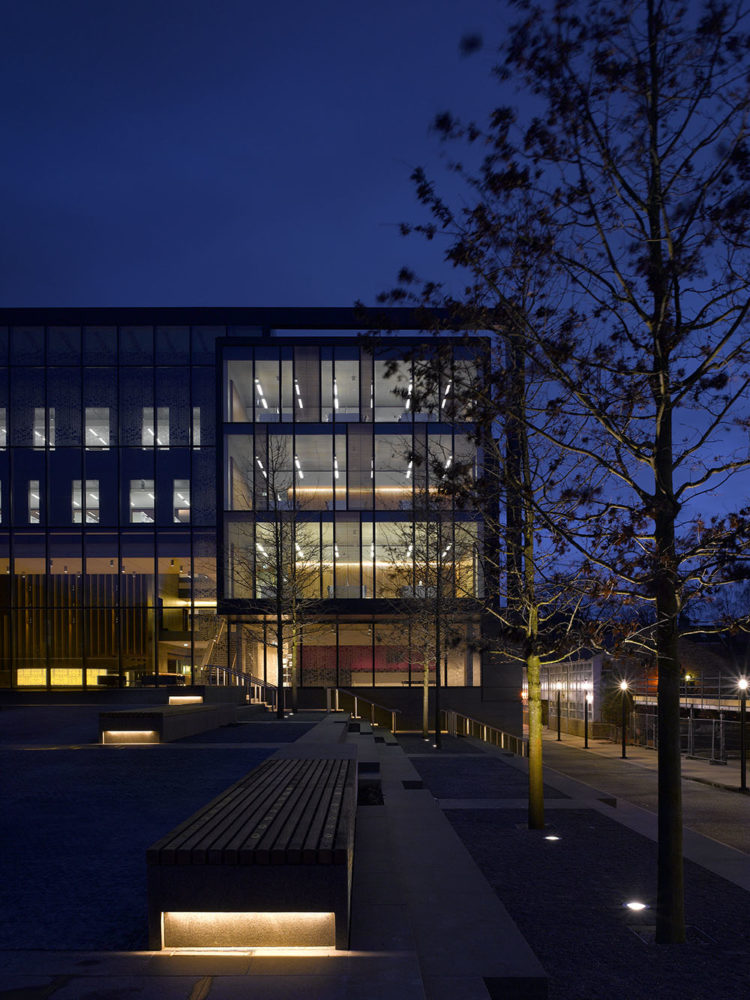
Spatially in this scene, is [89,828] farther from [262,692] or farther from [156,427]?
[156,427]

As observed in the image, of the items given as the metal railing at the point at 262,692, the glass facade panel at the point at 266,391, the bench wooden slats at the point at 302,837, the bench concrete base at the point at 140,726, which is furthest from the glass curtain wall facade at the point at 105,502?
the bench wooden slats at the point at 302,837

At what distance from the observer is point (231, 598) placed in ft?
127

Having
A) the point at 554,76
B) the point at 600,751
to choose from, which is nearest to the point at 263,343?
the point at 600,751

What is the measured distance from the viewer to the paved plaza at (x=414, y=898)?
5.16m

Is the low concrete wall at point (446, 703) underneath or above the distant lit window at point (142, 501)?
underneath

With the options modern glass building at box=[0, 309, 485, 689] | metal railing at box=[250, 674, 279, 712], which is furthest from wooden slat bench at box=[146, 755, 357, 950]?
modern glass building at box=[0, 309, 485, 689]

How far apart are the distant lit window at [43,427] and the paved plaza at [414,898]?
27903mm

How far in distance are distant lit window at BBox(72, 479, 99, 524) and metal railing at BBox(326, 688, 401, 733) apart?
1484 cm

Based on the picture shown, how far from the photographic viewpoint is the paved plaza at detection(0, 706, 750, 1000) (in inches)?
203

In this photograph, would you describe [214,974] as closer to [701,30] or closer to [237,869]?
[237,869]

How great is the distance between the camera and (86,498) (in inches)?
1618

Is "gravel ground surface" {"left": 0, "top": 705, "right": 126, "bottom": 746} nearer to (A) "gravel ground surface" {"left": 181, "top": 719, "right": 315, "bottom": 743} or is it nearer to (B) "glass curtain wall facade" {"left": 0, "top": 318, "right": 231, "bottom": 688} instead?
(A) "gravel ground surface" {"left": 181, "top": 719, "right": 315, "bottom": 743}

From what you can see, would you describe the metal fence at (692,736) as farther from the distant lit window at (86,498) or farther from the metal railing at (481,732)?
the distant lit window at (86,498)

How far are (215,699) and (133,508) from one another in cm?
1559
